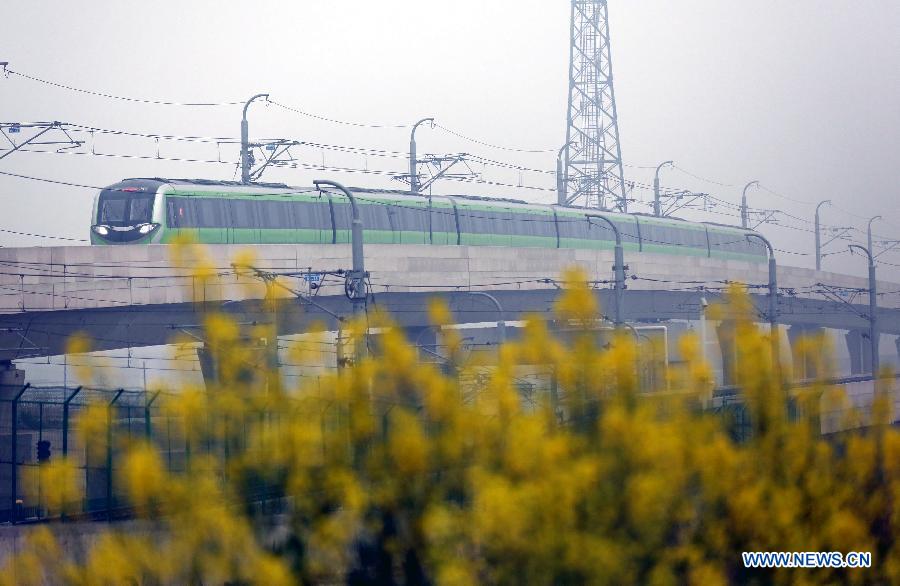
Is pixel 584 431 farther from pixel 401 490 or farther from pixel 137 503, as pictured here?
pixel 137 503

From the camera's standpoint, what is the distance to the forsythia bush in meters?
14.0

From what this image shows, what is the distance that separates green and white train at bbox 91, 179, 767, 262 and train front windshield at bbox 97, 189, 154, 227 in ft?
0.09

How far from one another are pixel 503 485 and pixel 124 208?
2343 cm

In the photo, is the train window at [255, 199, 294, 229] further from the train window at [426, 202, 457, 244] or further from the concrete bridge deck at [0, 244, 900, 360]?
the train window at [426, 202, 457, 244]

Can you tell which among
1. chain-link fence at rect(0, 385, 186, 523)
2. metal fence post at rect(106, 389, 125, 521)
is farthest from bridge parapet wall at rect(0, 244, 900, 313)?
metal fence post at rect(106, 389, 125, 521)

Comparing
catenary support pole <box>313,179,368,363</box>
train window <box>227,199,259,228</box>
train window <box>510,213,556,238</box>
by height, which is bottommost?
catenary support pole <box>313,179,368,363</box>

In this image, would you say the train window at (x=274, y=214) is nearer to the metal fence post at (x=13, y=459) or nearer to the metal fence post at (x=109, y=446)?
the metal fence post at (x=13, y=459)

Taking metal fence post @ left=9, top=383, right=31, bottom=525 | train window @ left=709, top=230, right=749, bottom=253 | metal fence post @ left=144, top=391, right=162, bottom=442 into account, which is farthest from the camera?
train window @ left=709, top=230, right=749, bottom=253

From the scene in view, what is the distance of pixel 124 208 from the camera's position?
3500 cm

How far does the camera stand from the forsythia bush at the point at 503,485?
551 inches

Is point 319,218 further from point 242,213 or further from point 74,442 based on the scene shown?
point 74,442

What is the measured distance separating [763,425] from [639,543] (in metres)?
3.09

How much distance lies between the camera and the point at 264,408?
1700 cm

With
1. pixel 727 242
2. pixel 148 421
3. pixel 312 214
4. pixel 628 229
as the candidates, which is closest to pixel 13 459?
pixel 148 421
